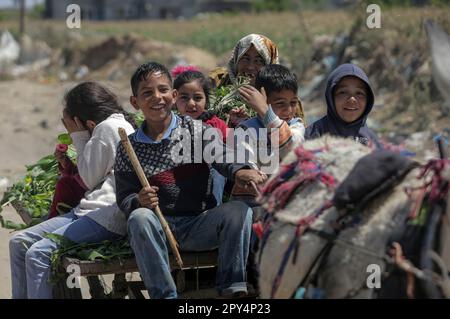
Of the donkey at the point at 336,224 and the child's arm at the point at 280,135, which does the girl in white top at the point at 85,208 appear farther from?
the donkey at the point at 336,224

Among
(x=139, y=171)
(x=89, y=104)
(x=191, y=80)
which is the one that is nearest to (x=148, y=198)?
A: (x=139, y=171)

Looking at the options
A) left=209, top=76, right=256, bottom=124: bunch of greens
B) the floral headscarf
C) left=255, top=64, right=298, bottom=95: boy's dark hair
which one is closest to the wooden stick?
left=255, top=64, right=298, bottom=95: boy's dark hair

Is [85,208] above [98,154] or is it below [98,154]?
below

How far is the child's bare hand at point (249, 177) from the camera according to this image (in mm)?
3828

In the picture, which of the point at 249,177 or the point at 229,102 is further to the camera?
the point at 229,102

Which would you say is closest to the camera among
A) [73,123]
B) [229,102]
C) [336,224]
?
[336,224]

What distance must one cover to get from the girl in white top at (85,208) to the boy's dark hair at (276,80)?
84 cm

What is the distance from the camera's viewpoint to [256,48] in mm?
5359

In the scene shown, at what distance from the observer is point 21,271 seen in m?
4.35

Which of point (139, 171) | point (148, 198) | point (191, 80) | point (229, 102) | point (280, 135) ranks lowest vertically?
point (148, 198)

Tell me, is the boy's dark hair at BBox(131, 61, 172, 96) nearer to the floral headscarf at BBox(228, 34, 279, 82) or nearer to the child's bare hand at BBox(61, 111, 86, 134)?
the child's bare hand at BBox(61, 111, 86, 134)

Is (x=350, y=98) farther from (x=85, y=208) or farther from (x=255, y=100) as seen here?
(x=85, y=208)

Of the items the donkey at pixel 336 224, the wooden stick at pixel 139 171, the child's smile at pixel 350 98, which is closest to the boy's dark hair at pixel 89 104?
the wooden stick at pixel 139 171

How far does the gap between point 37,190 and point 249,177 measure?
2259 mm
